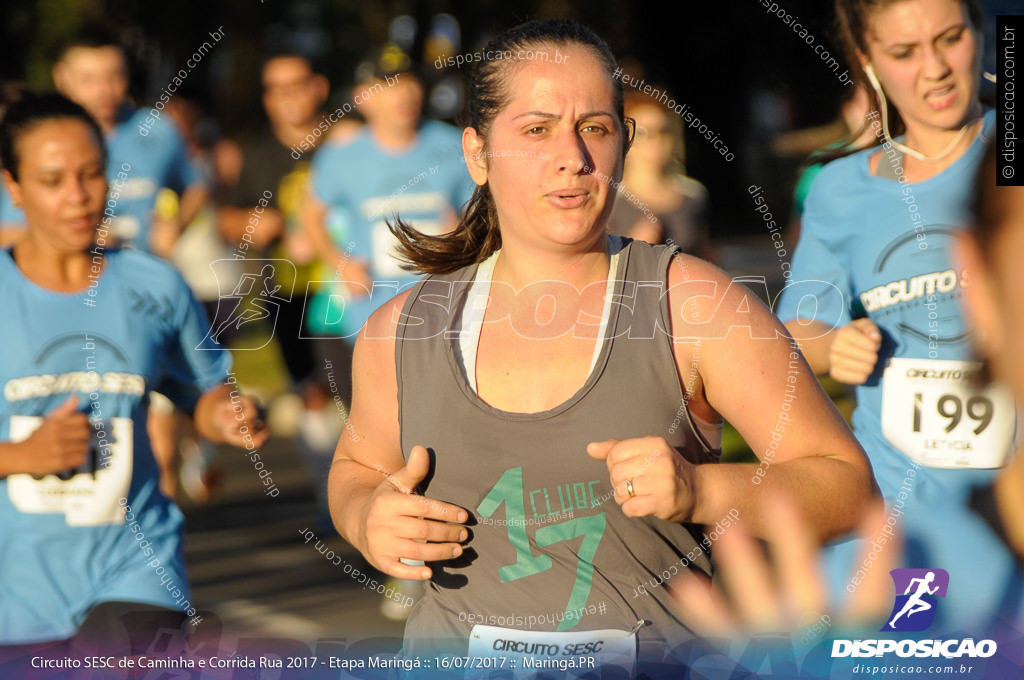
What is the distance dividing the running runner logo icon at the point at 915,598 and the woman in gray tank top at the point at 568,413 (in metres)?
0.92

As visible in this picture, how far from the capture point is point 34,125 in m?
3.26

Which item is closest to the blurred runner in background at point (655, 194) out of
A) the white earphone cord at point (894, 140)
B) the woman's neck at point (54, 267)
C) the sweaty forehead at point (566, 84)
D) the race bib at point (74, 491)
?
the white earphone cord at point (894, 140)

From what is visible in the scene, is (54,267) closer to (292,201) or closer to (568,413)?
(568,413)

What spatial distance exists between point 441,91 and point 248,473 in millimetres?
2812

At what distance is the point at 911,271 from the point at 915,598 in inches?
33.4

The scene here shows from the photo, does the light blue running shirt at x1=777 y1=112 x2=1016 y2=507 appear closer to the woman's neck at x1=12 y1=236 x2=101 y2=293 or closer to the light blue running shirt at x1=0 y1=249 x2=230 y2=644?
the light blue running shirt at x1=0 y1=249 x2=230 y2=644

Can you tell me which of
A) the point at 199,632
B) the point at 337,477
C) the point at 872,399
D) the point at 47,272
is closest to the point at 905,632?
the point at 872,399

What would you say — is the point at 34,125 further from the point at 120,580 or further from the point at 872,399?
the point at 872,399

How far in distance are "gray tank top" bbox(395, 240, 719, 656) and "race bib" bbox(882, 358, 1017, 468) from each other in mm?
985

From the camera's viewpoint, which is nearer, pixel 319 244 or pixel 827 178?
pixel 827 178

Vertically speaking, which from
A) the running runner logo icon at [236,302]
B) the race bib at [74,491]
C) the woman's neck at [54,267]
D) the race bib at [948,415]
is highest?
the woman's neck at [54,267]

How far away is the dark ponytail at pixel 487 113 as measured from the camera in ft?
7.63
